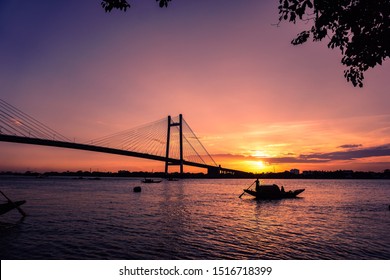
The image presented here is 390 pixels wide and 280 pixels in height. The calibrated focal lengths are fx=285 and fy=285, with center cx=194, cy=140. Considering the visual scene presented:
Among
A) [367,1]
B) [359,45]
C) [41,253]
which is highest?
[367,1]

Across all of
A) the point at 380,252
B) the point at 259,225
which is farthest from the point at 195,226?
the point at 380,252

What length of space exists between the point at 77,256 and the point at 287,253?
805 centimetres

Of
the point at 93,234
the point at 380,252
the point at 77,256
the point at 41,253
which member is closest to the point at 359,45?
the point at 380,252

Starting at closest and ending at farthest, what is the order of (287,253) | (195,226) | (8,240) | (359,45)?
(359,45) < (287,253) < (8,240) < (195,226)

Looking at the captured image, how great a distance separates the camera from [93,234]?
571 inches

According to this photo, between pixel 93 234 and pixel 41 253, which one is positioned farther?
pixel 93 234

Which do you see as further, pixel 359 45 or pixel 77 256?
pixel 77 256

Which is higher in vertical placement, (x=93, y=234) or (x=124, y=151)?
(x=124, y=151)

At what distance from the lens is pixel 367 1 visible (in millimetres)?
5258

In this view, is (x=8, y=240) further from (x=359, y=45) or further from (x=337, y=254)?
(x=359, y=45)

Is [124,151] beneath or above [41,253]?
above

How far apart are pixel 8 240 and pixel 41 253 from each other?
3458 mm
